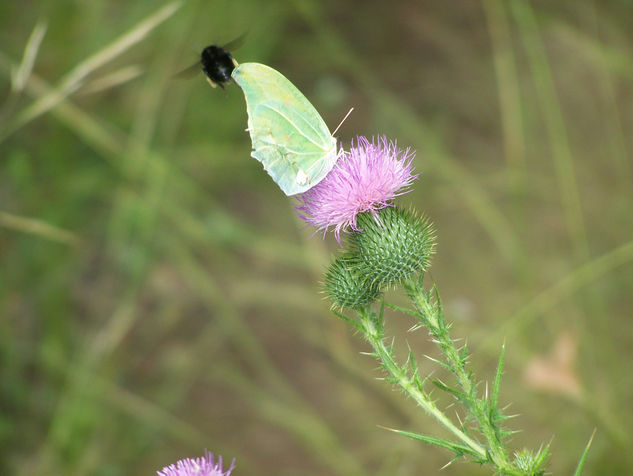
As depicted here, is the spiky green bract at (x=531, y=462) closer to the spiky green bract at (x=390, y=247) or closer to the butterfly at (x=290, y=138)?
the spiky green bract at (x=390, y=247)

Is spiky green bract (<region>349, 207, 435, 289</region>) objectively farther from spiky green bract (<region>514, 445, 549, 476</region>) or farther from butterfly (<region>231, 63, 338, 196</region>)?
spiky green bract (<region>514, 445, 549, 476</region>)

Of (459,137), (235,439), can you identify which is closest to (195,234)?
(235,439)

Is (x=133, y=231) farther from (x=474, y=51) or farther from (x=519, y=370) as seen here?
(x=474, y=51)

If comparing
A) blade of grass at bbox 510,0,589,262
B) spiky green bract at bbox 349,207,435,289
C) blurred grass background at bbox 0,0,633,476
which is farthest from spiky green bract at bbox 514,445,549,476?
blade of grass at bbox 510,0,589,262

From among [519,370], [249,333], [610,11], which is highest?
[610,11]

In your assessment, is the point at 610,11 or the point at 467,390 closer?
the point at 467,390

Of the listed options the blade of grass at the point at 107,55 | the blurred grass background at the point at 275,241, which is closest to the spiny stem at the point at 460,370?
the blade of grass at the point at 107,55
